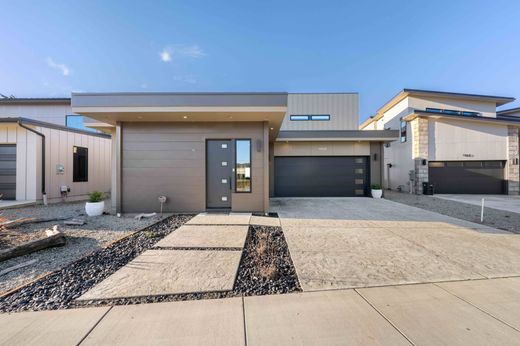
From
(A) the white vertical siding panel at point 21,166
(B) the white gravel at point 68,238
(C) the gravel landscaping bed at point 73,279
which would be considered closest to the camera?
(C) the gravel landscaping bed at point 73,279

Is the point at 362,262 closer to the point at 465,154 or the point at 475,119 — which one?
the point at 465,154

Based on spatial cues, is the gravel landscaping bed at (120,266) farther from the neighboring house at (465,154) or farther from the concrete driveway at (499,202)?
the neighboring house at (465,154)

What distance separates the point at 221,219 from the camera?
18.9ft

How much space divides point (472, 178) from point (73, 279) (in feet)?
57.0

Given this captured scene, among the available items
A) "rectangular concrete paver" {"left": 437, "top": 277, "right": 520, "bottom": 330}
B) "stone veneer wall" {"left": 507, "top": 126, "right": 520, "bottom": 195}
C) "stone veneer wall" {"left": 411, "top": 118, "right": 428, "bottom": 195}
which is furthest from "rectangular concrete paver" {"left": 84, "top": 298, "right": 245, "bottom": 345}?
"stone veneer wall" {"left": 507, "top": 126, "right": 520, "bottom": 195}

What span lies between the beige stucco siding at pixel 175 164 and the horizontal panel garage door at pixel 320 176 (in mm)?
4383

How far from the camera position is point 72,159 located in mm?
9234

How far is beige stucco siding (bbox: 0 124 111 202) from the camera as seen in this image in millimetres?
Result: 7941

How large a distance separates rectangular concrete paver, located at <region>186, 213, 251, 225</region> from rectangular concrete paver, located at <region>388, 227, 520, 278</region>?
3735 mm

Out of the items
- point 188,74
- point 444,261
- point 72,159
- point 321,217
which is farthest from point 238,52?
point 444,261

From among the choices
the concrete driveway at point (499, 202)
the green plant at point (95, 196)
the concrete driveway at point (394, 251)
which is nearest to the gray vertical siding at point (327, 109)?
the concrete driveway at point (499, 202)

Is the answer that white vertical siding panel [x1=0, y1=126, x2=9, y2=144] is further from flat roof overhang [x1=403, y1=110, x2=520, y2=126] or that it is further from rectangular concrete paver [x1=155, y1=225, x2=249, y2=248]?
flat roof overhang [x1=403, y1=110, x2=520, y2=126]

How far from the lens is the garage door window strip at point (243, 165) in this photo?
6605 millimetres

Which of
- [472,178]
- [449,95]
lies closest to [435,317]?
[472,178]
